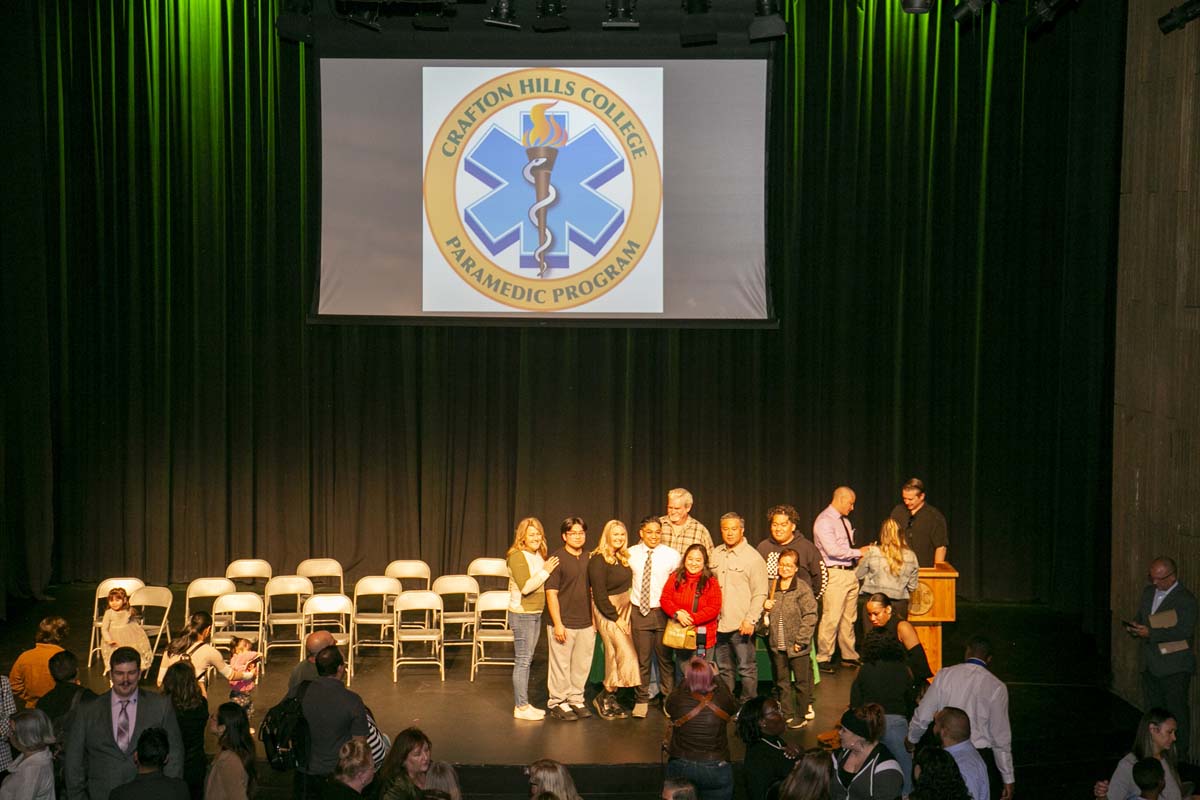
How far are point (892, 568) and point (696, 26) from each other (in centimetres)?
515

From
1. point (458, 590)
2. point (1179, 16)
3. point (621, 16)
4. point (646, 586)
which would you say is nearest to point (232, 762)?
point (646, 586)

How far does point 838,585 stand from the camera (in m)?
10.5

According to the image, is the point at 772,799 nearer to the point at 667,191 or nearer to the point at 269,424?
the point at 667,191

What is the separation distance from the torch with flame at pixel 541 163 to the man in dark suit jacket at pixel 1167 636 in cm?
583

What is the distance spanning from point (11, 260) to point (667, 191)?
19.7ft

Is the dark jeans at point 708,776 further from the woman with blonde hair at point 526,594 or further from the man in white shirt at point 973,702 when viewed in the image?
the woman with blonde hair at point 526,594

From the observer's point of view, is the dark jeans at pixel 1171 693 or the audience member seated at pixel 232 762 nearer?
the audience member seated at pixel 232 762

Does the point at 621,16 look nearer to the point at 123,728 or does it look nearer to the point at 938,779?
the point at 123,728

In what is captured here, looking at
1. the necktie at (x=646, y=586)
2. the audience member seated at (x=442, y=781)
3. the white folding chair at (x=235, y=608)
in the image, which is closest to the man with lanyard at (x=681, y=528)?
the necktie at (x=646, y=586)

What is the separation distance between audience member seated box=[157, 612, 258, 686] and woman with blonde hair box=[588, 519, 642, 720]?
2.26 meters

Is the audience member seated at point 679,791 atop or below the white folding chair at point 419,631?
atop

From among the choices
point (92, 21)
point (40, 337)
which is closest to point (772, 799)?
point (40, 337)

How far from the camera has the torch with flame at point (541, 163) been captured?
1227 cm

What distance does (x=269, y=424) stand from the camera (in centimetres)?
1317
